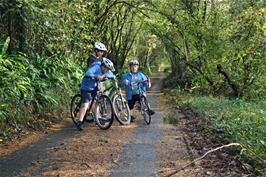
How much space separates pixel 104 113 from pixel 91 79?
101 cm

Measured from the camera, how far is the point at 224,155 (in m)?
6.84

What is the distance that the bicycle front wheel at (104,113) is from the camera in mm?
10094

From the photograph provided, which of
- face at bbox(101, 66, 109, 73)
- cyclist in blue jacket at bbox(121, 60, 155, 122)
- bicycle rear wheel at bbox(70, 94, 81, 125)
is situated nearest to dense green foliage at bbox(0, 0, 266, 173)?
bicycle rear wheel at bbox(70, 94, 81, 125)

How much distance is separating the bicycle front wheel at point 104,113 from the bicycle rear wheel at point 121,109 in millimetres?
317

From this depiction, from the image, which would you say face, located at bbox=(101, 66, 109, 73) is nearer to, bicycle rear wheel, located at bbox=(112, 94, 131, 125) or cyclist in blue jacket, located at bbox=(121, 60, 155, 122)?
bicycle rear wheel, located at bbox=(112, 94, 131, 125)

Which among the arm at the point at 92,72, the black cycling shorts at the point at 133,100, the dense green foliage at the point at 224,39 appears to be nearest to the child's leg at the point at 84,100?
the arm at the point at 92,72

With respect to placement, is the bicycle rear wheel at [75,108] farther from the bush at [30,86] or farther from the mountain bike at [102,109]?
the bush at [30,86]

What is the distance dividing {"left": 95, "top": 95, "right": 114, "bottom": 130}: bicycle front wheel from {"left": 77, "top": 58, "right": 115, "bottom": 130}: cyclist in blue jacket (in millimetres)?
301

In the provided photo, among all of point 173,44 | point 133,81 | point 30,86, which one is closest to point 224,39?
point 173,44

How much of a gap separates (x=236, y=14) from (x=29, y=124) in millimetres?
9750

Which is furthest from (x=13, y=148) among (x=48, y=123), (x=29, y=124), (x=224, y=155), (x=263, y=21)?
(x=263, y=21)

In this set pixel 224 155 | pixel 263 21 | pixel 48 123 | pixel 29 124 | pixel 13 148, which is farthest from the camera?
pixel 263 21

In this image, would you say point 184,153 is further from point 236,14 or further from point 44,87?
point 236,14

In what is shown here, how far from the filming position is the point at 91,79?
10133mm
